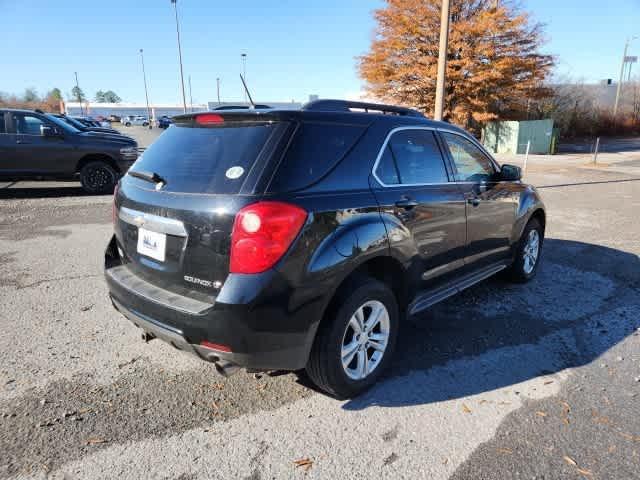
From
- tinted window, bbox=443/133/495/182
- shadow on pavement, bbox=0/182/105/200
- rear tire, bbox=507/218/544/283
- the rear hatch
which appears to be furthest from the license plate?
shadow on pavement, bbox=0/182/105/200

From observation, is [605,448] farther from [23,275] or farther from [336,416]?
[23,275]

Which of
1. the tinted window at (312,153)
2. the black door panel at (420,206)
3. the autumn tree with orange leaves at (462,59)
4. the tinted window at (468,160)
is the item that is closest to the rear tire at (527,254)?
the tinted window at (468,160)

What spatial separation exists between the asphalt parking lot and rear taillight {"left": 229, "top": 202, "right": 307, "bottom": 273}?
1.02 metres

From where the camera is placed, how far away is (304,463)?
233 cm

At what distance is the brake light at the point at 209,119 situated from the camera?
279cm

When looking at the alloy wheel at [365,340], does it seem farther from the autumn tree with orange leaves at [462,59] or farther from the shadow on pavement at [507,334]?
the autumn tree with orange leaves at [462,59]

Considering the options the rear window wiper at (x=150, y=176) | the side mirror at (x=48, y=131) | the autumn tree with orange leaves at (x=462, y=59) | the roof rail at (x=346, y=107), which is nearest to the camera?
the rear window wiper at (x=150, y=176)

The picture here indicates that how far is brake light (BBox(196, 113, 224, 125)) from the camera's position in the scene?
9.17 ft

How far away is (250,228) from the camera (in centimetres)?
226

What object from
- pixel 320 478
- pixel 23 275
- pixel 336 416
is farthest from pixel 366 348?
pixel 23 275

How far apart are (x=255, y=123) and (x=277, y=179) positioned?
451 mm

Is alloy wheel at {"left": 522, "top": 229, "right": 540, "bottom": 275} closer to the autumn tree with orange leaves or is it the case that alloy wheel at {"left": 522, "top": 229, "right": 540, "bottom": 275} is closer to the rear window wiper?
the rear window wiper

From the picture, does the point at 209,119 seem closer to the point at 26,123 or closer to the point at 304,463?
the point at 304,463

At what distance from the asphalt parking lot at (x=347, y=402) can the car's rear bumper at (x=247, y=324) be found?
49cm
